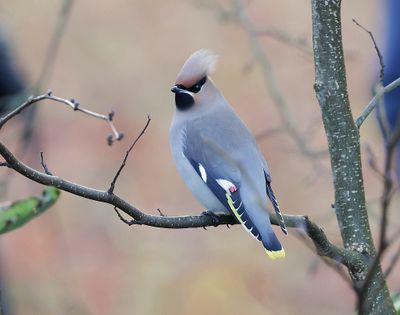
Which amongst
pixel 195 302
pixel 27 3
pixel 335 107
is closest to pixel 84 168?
pixel 195 302

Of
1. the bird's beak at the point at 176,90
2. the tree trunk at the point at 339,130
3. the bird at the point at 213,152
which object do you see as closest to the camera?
the tree trunk at the point at 339,130

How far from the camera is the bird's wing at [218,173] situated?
2647 mm

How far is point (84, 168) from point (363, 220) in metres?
6.08

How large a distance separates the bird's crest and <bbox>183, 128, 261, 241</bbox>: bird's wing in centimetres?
15

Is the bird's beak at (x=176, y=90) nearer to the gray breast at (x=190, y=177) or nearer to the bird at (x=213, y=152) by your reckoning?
the bird at (x=213, y=152)

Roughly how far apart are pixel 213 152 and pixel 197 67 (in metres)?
0.24

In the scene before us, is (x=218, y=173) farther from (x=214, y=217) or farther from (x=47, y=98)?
(x=47, y=98)

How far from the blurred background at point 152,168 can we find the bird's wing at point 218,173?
1271 millimetres

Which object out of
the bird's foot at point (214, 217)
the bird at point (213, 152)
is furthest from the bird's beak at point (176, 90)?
the bird's foot at point (214, 217)

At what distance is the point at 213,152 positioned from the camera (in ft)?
9.02

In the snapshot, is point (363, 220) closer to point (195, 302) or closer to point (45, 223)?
point (195, 302)

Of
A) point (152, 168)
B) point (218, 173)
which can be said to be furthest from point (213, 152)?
point (152, 168)

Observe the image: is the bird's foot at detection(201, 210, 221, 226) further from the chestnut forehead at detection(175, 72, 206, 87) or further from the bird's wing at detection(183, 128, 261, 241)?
the chestnut forehead at detection(175, 72, 206, 87)

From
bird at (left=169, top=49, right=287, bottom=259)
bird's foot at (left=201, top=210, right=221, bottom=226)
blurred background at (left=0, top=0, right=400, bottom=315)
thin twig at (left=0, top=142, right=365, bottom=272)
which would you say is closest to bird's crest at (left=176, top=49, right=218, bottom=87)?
bird at (left=169, top=49, right=287, bottom=259)
